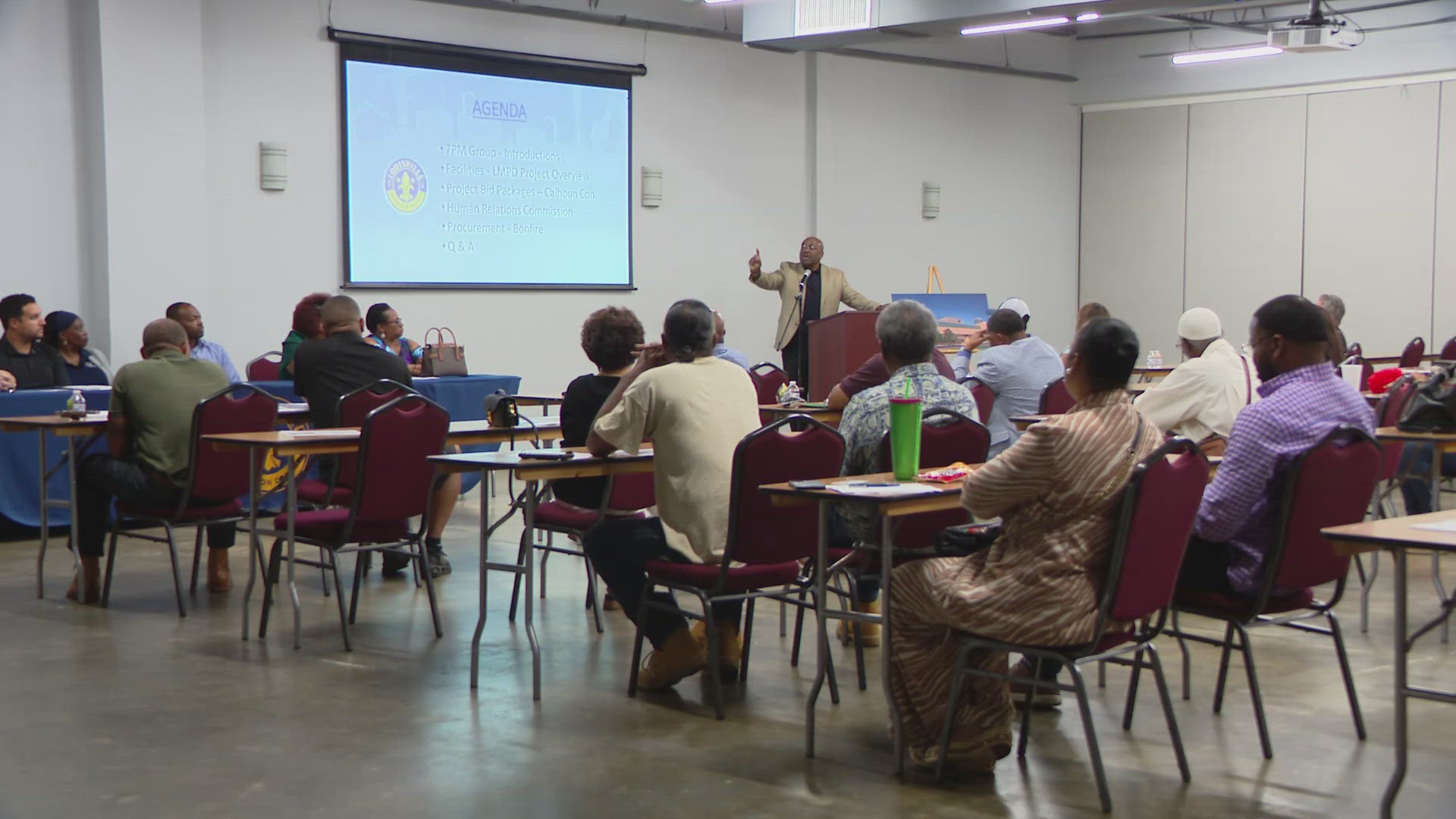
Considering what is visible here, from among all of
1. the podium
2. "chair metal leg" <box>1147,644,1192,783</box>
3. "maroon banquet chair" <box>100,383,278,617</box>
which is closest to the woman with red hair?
"maroon banquet chair" <box>100,383,278,617</box>

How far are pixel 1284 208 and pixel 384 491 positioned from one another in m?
11.1

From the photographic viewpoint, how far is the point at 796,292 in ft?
37.3

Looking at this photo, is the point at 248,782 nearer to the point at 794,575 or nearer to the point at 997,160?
the point at 794,575

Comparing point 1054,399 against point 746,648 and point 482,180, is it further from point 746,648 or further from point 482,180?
point 482,180

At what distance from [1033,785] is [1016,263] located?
1167 cm

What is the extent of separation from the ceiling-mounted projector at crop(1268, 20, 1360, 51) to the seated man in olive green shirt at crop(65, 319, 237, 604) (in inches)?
350

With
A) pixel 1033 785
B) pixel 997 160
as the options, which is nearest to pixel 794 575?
pixel 1033 785

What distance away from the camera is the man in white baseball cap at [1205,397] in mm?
5035

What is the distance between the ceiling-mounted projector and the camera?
37.3 ft

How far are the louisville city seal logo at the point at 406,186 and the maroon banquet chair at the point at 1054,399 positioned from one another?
556 centimetres

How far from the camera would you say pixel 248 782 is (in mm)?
3557

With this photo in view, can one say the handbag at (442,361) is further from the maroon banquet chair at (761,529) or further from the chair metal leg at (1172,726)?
the chair metal leg at (1172,726)

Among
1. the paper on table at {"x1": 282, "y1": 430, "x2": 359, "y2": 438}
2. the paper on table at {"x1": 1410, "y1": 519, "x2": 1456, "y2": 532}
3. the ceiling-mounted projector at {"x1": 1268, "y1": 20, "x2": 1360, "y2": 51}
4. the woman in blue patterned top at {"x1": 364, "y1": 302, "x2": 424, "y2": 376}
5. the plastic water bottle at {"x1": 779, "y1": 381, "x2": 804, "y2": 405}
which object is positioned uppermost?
the ceiling-mounted projector at {"x1": 1268, "y1": 20, "x2": 1360, "y2": 51}

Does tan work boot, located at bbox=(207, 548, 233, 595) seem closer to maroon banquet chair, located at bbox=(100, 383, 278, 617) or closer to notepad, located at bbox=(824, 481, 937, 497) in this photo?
maroon banquet chair, located at bbox=(100, 383, 278, 617)
